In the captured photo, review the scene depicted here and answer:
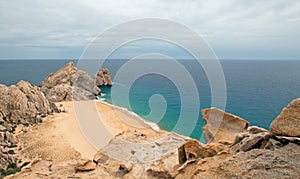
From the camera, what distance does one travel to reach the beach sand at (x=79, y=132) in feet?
88.8

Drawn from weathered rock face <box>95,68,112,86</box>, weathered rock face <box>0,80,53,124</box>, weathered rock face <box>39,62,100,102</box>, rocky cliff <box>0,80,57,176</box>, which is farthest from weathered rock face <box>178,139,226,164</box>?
weathered rock face <box>95,68,112,86</box>

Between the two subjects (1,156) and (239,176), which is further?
(1,156)

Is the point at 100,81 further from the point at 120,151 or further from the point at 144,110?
the point at 120,151

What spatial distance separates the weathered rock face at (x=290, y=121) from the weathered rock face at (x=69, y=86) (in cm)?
5745

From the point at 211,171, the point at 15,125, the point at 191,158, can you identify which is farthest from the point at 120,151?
the point at 15,125

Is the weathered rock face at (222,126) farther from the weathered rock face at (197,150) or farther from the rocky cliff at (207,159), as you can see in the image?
the weathered rock face at (197,150)

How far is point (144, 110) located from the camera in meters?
60.2

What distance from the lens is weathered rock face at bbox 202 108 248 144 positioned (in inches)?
561

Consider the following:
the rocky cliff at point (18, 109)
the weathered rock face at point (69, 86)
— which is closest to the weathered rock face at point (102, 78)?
the weathered rock face at point (69, 86)

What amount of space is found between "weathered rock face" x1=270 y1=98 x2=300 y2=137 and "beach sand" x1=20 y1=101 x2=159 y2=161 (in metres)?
13.8

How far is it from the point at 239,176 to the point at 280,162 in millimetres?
1611

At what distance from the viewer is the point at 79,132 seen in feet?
117

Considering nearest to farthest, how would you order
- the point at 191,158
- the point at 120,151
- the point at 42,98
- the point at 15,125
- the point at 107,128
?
the point at 191,158, the point at 120,151, the point at 15,125, the point at 107,128, the point at 42,98

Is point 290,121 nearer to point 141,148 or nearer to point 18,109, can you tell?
point 141,148
